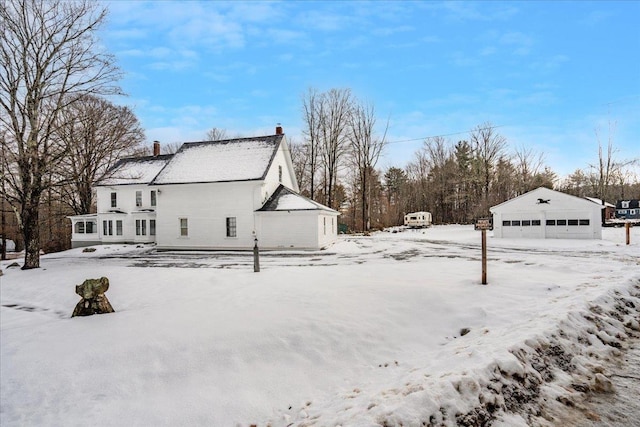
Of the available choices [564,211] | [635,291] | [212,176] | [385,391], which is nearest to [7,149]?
[212,176]

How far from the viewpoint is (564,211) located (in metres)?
23.5

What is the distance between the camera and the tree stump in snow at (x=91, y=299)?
742 cm

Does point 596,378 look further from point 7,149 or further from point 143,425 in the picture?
point 7,149

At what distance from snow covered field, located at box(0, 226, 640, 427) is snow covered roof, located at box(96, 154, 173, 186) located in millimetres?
22630

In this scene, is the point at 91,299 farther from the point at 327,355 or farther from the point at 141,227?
the point at 141,227

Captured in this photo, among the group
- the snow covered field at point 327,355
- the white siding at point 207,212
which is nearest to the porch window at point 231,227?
the white siding at point 207,212

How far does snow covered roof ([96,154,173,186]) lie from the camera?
94.8 ft

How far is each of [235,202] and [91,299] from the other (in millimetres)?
14835

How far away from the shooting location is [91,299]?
7520 millimetres

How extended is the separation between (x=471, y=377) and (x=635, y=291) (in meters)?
6.45

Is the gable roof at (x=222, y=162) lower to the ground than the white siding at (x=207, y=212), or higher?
higher

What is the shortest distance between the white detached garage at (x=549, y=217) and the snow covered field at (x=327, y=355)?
58.8ft

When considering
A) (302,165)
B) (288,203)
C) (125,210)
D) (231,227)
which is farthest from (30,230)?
(302,165)

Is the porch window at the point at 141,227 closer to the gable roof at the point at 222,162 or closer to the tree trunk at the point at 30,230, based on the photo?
the gable roof at the point at 222,162
